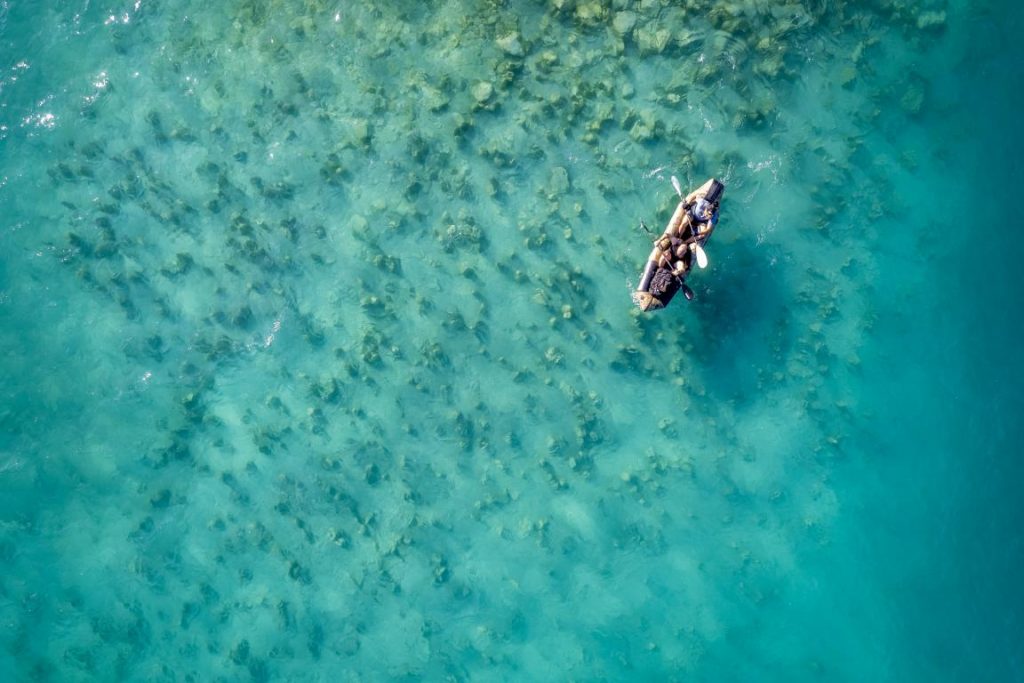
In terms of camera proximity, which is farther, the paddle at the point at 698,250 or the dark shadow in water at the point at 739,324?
the dark shadow in water at the point at 739,324

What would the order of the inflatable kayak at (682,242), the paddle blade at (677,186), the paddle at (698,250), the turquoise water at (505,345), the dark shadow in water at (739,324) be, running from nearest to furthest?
1. the paddle at (698,250)
2. the inflatable kayak at (682,242)
3. the paddle blade at (677,186)
4. the turquoise water at (505,345)
5. the dark shadow in water at (739,324)

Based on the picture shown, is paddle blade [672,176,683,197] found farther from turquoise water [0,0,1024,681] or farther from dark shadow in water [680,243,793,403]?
dark shadow in water [680,243,793,403]

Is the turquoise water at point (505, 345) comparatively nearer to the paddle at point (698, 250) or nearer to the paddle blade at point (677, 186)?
the paddle blade at point (677, 186)

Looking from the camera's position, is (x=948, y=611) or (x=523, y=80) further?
(x=948, y=611)

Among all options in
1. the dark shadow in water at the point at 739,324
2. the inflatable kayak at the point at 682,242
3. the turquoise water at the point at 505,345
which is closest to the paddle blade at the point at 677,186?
the inflatable kayak at the point at 682,242

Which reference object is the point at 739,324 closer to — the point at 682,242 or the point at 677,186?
the point at 682,242

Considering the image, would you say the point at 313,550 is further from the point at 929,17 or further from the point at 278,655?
the point at 929,17

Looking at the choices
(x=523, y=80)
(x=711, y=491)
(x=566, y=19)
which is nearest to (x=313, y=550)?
(x=711, y=491)
